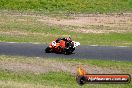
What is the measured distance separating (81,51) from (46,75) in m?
9.01

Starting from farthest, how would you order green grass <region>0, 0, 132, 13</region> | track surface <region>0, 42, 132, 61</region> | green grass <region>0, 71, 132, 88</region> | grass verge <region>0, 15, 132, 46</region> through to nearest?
green grass <region>0, 0, 132, 13</region>
grass verge <region>0, 15, 132, 46</region>
track surface <region>0, 42, 132, 61</region>
green grass <region>0, 71, 132, 88</region>

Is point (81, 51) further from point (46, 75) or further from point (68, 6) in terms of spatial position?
point (68, 6)

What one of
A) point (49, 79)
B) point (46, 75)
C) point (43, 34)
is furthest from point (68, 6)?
point (49, 79)

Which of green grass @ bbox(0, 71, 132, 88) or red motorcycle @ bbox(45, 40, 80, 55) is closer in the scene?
green grass @ bbox(0, 71, 132, 88)

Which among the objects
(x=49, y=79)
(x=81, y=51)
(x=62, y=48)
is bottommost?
(x=81, y=51)

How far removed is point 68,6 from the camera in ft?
202

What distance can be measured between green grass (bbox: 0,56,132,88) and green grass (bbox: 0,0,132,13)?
29.7m

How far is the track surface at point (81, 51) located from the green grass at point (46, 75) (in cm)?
185

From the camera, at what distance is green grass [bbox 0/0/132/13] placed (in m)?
58.9

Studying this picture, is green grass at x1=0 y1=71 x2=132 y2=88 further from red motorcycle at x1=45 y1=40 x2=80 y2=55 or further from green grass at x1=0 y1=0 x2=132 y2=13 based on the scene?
green grass at x1=0 y1=0 x2=132 y2=13

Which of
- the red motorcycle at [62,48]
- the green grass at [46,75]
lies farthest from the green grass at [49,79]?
the red motorcycle at [62,48]

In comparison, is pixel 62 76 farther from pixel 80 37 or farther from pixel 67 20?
pixel 67 20

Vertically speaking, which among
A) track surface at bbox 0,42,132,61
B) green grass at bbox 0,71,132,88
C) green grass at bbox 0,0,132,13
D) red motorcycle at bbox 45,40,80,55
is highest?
green grass at bbox 0,71,132,88

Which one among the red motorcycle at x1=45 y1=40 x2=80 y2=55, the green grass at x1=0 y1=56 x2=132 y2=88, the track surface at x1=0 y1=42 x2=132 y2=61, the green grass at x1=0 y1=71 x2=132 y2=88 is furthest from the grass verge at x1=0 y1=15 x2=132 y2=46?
the green grass at x1=0 y1=71 x2=132 y2=88
